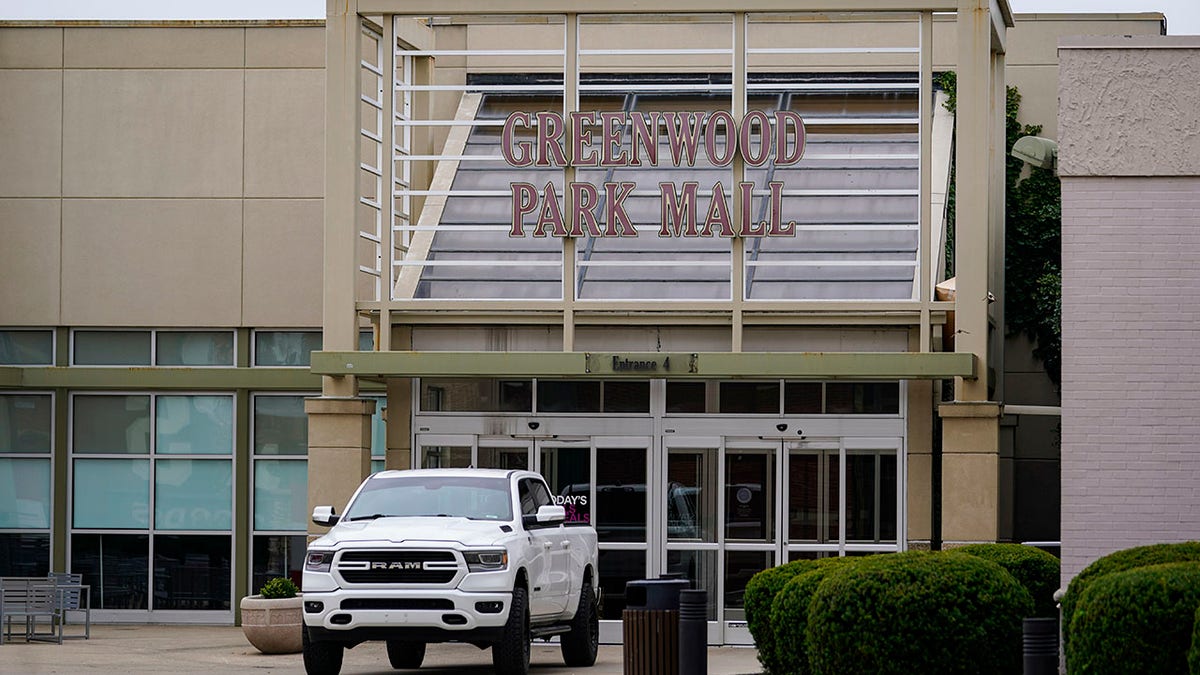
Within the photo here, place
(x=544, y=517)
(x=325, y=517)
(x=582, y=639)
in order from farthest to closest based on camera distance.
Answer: (x=582, y=639), (x=325, y=517), (x=544, y=517)

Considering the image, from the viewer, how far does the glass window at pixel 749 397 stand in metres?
22.2

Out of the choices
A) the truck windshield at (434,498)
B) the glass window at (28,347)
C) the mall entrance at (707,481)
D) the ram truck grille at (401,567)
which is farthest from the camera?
the glass window at (28,347)

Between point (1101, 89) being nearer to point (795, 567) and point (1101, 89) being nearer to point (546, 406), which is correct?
point (795, 567)

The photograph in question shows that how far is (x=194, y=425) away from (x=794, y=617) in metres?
14.4

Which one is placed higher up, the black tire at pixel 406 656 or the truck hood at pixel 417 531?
the truck hood at pixel 417 531

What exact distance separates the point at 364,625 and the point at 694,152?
7321mm

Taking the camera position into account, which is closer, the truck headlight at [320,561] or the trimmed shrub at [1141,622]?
the trimmed shrub at [1141,622]

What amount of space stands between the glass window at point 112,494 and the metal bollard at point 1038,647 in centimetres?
1766

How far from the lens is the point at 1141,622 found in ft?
35.7

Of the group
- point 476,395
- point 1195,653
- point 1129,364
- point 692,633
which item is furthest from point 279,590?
point 1195,653

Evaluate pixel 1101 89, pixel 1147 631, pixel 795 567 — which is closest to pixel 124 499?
pixel 795 567

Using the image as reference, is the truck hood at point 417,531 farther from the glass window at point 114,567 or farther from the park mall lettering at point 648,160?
the glass window at point 114,567

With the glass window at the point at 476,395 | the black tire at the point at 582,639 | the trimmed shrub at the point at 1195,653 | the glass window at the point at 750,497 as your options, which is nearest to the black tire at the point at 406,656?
the black tire at the point at 582,639

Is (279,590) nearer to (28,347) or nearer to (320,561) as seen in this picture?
(320,561)
